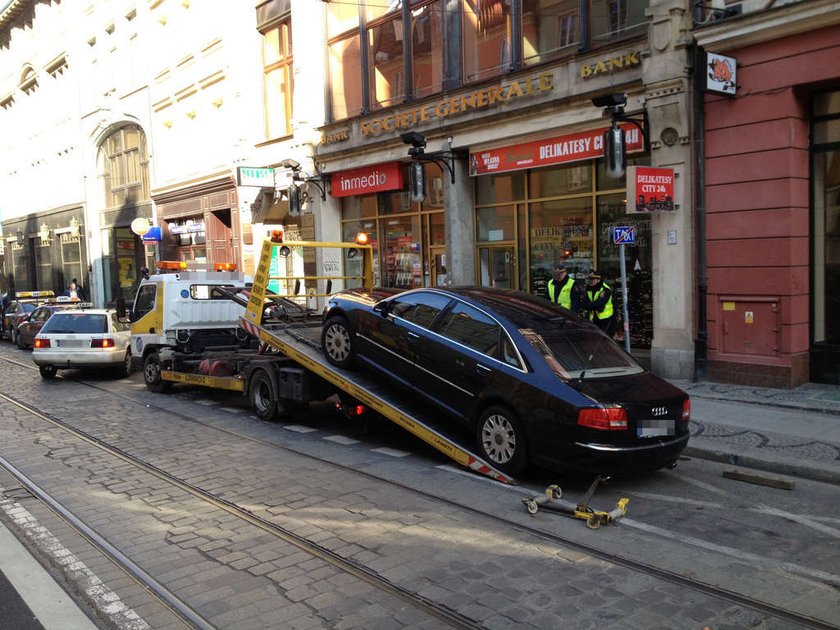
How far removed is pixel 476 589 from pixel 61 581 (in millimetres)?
2812

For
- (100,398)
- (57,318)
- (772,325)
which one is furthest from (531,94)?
(57,318)

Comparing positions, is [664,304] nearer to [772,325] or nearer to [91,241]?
[772,325]

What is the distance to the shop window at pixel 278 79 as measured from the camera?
2152 cm

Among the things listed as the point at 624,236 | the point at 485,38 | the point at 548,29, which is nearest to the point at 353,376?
the point at 624,236

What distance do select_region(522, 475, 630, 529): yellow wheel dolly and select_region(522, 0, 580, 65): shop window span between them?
10.1 meters

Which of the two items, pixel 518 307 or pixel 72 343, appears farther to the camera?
pixel 72 343

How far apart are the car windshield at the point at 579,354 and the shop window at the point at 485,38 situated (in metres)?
9.31

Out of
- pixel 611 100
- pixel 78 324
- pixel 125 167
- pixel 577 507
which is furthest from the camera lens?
pixel 125 167

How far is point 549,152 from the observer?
14.2 m

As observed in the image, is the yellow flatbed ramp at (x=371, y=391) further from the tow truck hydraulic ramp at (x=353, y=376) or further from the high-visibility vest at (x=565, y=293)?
the high-visibility vest at (x=565, y=293)

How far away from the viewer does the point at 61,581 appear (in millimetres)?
4938

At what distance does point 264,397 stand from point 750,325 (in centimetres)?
742

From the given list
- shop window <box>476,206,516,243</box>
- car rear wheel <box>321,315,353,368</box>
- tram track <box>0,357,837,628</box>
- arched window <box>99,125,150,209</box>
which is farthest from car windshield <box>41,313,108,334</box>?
arched window <box>99,125,150,209</box>

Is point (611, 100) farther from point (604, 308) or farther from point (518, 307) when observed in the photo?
point (518, 307)
